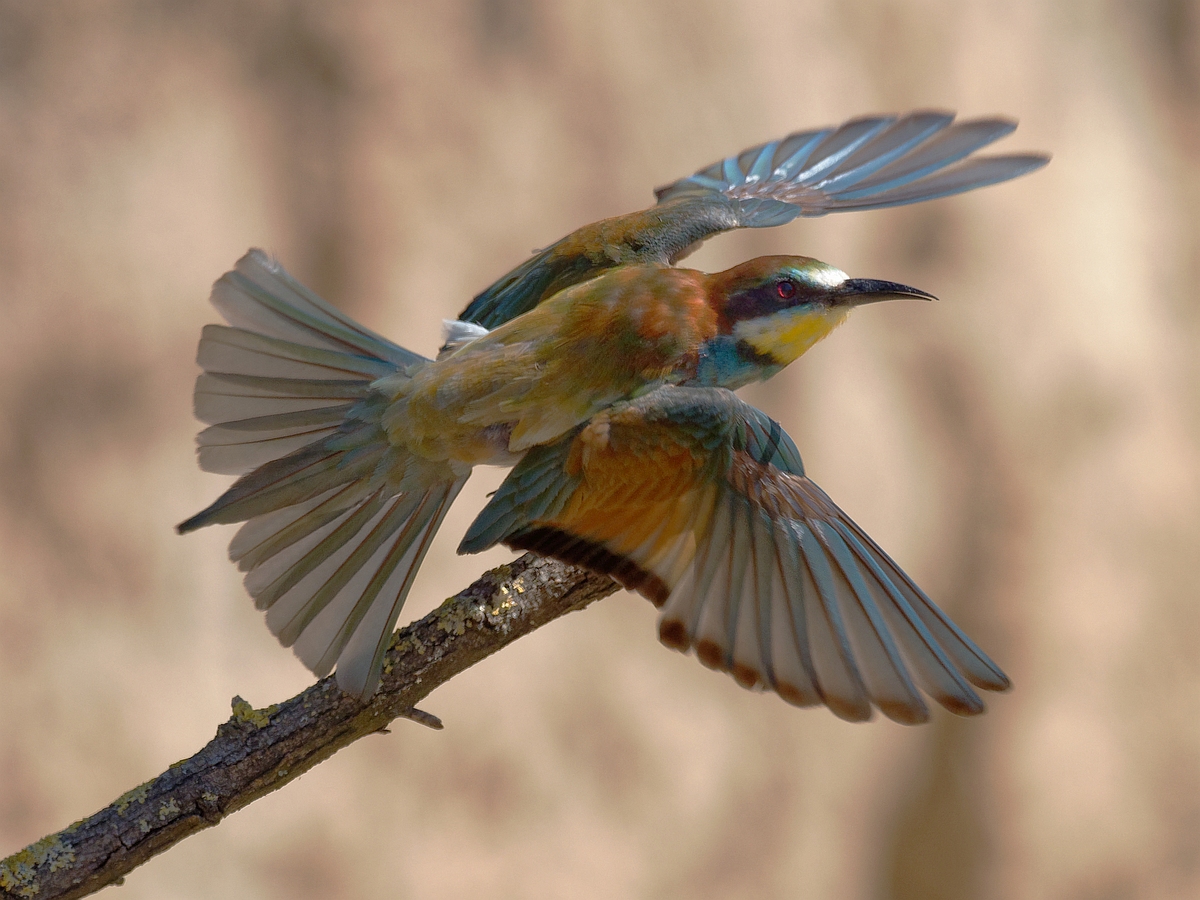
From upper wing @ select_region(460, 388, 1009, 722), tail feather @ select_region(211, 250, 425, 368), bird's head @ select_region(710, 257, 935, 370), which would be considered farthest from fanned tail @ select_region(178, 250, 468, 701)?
bird's head @ select_region(710, 257, 935, 370)

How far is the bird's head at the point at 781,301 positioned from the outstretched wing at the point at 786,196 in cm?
23

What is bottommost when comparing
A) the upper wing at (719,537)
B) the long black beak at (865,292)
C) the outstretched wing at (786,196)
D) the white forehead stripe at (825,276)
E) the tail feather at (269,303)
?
the upper wing at (719,537)

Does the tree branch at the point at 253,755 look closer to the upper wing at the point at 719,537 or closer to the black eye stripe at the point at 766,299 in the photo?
the upper wing at the point at 719,537

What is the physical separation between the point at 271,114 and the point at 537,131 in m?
0.65

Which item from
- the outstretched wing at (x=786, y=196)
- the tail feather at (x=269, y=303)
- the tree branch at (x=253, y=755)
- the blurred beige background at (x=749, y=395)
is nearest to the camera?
the tree branch at (x=253, y=755)

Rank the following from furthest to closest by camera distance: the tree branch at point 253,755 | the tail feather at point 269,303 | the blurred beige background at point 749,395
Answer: the blurred beige background at point 749,395
the tail feather at point 269,303
the tree branch at point 253,755

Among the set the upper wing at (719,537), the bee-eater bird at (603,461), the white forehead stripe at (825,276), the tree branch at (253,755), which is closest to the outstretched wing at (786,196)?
the bee-eater bird at (603,461)

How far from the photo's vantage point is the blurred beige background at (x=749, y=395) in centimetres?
248

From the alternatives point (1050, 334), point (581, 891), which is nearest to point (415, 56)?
point (1050, 334)

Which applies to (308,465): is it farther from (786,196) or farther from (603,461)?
(786,196)

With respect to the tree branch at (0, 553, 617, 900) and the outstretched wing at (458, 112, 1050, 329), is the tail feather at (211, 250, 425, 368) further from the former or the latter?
the tree branch at (0, 553, 617, 900)

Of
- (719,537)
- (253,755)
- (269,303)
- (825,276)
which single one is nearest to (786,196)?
(825,276)

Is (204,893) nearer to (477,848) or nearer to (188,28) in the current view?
(477,848)

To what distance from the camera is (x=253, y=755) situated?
4.17 ft
